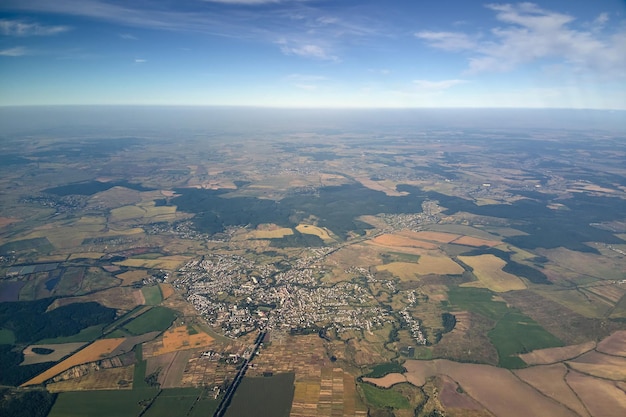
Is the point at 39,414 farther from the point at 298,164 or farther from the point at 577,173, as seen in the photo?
the point at 577,173

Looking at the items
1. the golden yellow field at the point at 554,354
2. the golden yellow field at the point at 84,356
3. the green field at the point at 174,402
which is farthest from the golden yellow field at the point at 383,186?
the green field at the point at 174,402

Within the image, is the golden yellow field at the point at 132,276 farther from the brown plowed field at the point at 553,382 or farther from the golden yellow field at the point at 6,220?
the brown plowed field at the point at 553,382

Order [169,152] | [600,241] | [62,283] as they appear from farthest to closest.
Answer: [169,152], [600,241], [62,283]

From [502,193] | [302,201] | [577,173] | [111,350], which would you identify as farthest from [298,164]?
[111,350]

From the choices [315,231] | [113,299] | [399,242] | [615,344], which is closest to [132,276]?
[113,299]

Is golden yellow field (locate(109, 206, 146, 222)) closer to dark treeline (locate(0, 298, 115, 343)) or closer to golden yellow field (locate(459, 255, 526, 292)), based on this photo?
dark treeline (locate(0, 298, 115, 343))

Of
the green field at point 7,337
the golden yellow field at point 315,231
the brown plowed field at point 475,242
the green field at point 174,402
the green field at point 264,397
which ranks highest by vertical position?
the brown plowed field at point 475,242
